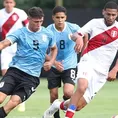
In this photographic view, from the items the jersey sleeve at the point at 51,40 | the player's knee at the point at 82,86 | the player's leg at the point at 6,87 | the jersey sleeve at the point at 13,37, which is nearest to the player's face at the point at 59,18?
the jersey sleeve at the point at 51,40

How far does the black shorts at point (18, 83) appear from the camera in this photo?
11.2m

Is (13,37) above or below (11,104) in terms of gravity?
above

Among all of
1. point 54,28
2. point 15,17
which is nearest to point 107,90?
point 15,17

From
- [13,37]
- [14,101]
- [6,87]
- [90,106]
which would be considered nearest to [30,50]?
[13,37]

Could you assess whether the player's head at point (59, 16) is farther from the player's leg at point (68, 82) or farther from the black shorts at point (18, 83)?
the black shorts at point (18, 83)

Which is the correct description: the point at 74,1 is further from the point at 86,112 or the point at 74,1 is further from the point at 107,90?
the point at 86,112

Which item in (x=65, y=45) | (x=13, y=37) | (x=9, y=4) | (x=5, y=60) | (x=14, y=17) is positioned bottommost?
(x=5, y=60)

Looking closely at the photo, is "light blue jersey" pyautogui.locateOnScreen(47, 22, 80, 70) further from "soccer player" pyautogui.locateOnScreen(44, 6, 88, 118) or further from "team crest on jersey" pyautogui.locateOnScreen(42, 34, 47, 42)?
"team crest on jersey" pyautogui.locateOnScreen(42, 34, 47, 42)

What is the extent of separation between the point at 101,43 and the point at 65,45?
1494 millimetres

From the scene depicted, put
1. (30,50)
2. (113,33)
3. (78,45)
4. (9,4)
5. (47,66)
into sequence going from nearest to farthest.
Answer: (78,45), (30,50), (47,66), (113,33), (9,4)

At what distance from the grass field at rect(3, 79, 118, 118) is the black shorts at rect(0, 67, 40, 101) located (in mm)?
1859

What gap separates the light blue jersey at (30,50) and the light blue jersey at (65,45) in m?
1.51

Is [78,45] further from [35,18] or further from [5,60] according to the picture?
[5,60]

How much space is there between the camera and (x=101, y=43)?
38.7 feet
